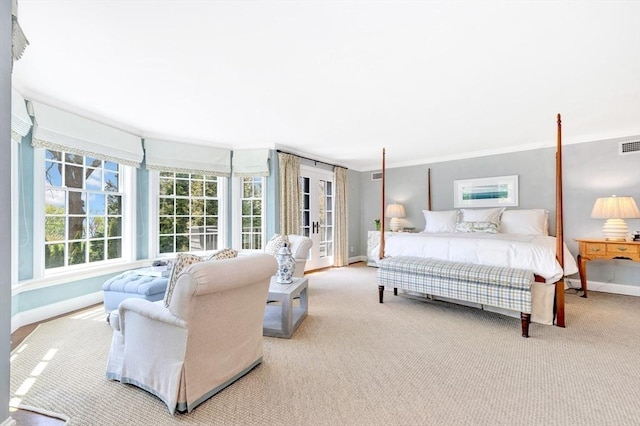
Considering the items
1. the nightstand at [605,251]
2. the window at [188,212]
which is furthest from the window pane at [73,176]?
the nightstand at [605,251]

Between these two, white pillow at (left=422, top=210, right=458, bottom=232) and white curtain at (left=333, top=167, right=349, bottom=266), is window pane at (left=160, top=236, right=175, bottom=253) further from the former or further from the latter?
white pillow at (left=422, top=210, right=458, bottom=232)

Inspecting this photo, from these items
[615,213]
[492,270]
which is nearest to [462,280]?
[492,270]

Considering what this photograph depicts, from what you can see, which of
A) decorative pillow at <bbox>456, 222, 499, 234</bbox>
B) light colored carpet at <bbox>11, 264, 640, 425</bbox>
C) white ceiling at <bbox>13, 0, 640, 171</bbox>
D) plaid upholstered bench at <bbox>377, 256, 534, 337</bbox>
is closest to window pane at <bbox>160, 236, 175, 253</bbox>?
light colored carpet at <bbox>11, 264, 640, 425</bbox>

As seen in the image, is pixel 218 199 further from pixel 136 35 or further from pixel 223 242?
pixel 136 35

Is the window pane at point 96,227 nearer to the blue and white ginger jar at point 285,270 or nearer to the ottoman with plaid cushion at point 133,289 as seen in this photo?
the ottoman with plaid cushion at point 133,289

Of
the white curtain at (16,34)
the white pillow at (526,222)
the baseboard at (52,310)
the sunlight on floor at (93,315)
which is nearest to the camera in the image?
the white curtain at (16,34)

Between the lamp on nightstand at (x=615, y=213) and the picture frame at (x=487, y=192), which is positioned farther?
the picture frame at (x=487, y=192)

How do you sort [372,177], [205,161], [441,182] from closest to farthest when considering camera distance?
1. [205,161]
2. [441,182]
3. [372,177]

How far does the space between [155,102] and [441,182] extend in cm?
497

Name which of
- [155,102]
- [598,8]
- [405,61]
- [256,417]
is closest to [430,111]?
[405,61]

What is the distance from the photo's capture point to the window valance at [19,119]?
271 centimetres

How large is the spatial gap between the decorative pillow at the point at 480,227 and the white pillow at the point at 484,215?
179mm

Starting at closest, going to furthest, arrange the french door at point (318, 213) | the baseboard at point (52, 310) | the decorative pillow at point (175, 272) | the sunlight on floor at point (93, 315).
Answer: the decorative pillow at point (175, 272) < the baseboard at point (52, 310) < the sunlight on floor at point (93, 315) < the french door at point (318, 213)

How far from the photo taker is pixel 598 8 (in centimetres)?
173
